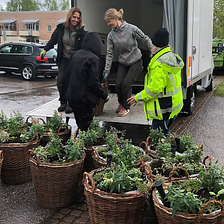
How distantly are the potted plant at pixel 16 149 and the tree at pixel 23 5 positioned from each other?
78052 mm

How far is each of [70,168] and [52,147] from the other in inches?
16.6

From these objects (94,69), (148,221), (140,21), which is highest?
(140,21)

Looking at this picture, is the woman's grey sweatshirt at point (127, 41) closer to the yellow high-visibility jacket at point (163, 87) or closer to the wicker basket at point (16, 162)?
the yellow high-visibility jacket at point (163, 87)

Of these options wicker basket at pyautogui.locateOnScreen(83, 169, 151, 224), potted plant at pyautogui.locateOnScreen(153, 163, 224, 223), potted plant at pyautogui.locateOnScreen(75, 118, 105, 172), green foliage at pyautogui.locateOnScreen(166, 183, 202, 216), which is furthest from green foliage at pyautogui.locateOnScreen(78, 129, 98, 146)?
green foliage at pyautogui.locateOnScreen(166, 183, 202, 216)

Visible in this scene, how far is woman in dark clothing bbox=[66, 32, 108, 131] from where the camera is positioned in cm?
398

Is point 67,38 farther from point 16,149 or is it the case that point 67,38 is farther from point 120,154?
point 120,154

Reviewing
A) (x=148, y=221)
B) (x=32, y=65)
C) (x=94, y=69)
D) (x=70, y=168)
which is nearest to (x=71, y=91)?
(x=94, y=69)

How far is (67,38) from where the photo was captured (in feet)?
17.2

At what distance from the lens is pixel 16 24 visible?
64688 mm

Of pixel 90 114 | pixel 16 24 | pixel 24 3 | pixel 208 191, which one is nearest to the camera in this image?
pixel 208 191

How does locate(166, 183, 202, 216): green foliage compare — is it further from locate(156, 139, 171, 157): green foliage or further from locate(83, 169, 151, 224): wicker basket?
locate(156, 139, 171, 157): green foliage

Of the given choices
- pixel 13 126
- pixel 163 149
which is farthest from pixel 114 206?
pixel 13 126

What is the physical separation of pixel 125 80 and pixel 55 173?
250 cm

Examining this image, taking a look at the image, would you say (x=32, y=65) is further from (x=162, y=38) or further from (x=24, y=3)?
(x=24, y=3)
